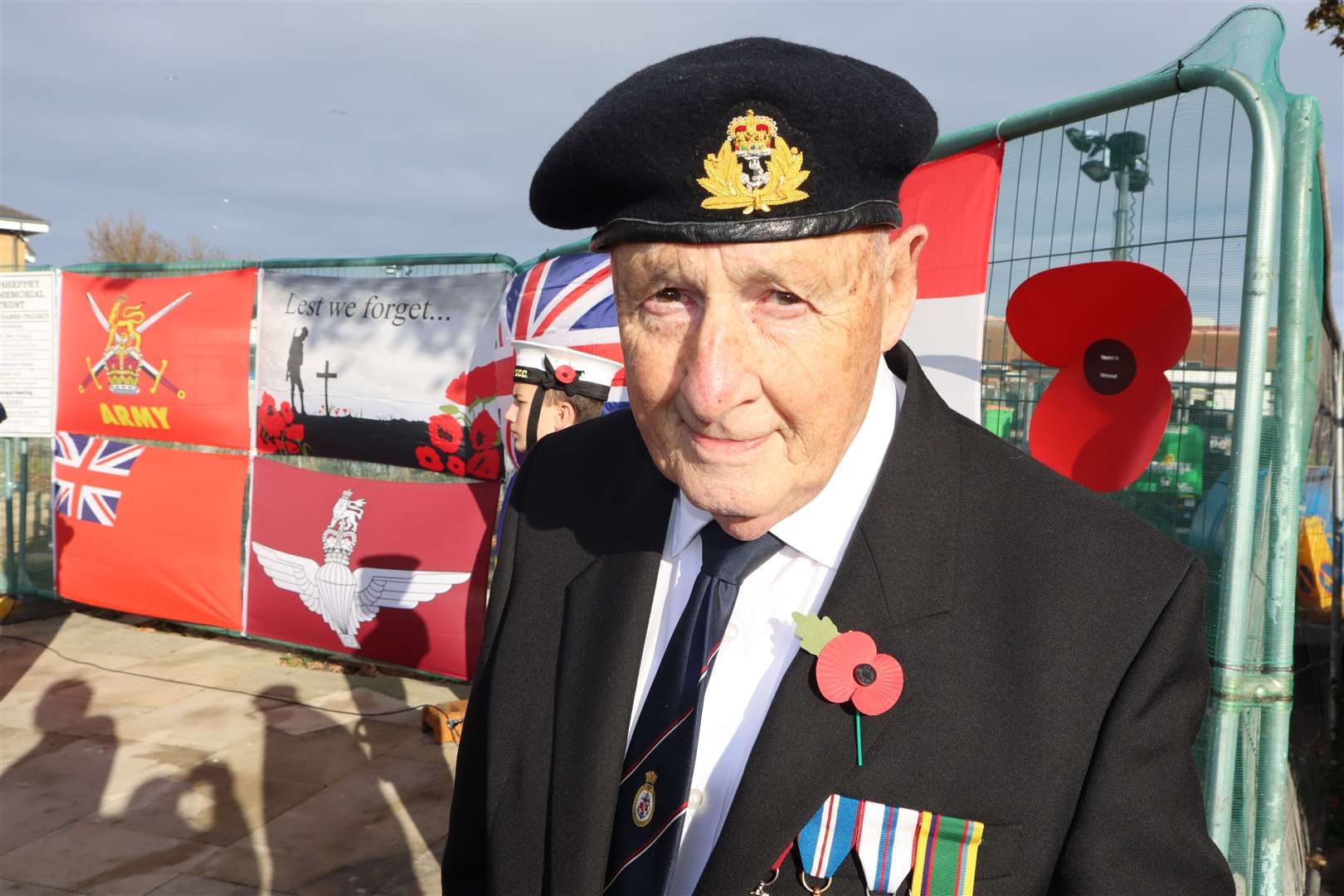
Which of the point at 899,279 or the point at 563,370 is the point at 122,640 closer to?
the point at 563,370

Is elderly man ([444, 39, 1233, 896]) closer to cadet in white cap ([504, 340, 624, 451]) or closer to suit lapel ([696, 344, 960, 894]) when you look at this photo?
suit lapel ([696, 344, 960, 894])

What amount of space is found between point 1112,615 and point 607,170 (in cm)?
83

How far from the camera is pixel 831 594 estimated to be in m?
1.25

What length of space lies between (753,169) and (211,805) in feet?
15.8

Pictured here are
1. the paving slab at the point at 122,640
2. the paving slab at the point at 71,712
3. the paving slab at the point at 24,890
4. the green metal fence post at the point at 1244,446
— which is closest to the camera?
the green metal fence post at the point at 1244,446

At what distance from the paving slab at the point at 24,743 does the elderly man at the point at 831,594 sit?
17.5 feet

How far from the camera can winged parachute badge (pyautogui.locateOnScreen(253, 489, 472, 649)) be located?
6.12 meters

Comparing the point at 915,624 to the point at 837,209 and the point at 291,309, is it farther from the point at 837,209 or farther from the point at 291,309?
the point at 291,309

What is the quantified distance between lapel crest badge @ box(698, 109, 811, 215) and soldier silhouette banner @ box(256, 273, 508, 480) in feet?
15.8

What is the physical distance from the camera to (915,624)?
48.4 inches

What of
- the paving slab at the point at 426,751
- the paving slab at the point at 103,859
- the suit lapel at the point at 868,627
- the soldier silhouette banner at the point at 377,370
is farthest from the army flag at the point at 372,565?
the suit lapel at the point at 868,627

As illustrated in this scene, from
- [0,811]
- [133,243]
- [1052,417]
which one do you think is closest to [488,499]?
[0,811]

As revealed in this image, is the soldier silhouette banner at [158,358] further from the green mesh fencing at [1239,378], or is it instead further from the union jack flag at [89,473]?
the green mesh fencing at [1239,378]

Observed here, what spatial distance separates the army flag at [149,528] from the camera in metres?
7.19
